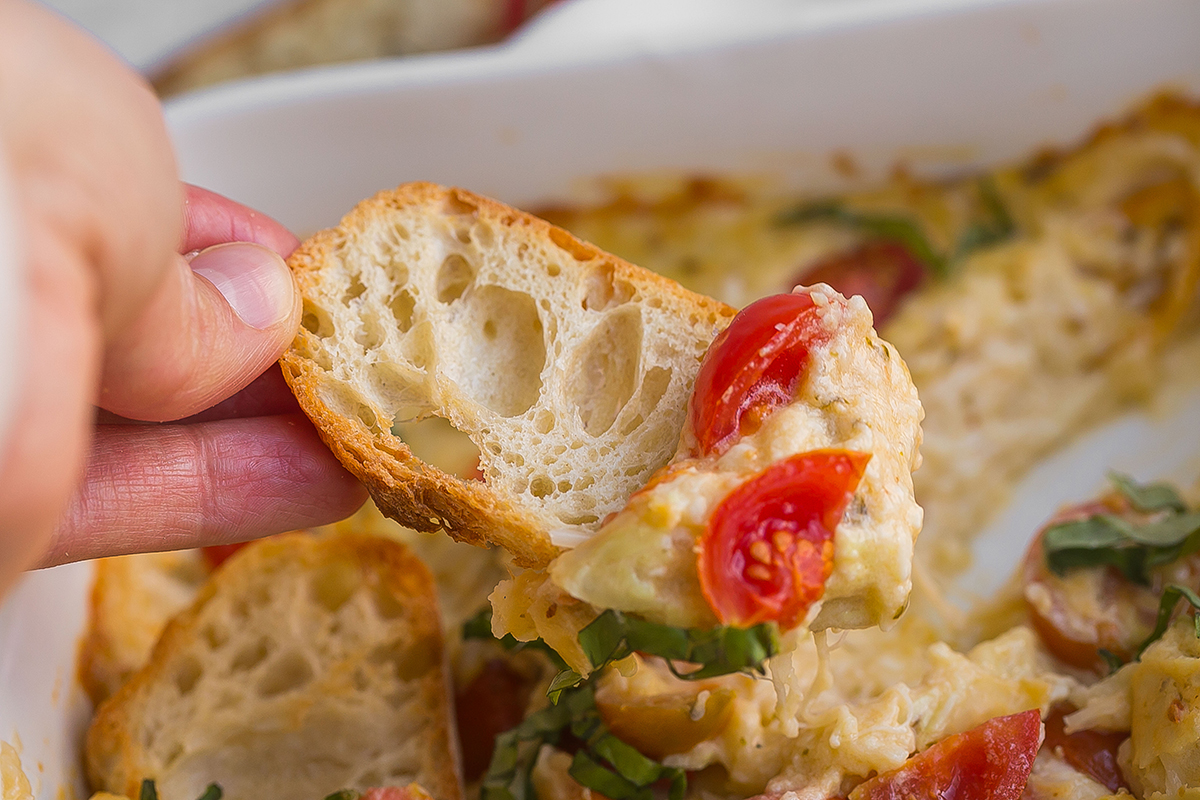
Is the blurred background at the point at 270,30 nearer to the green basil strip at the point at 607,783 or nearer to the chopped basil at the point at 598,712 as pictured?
the chopped basil at the point at 598,712

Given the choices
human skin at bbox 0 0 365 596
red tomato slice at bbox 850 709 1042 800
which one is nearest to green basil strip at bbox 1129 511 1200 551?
red tomato slice at bbox 850 709 1042 800

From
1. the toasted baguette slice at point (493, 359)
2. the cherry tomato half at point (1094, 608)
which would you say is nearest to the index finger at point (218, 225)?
the toasted baguette slice at point (493, 359)

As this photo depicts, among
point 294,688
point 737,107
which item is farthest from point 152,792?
point 737,107

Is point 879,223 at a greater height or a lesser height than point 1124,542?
greater

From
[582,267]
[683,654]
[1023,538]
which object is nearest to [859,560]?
[683,654]

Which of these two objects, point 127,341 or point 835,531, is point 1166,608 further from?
point 127,341

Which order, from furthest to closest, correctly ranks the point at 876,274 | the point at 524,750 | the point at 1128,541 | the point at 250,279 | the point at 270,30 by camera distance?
the point at 270,30 < the point at 876,274 < the point at 1128,541 < the point at 524,750 < the point at 250,279

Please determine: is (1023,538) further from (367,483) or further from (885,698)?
(367,483)
